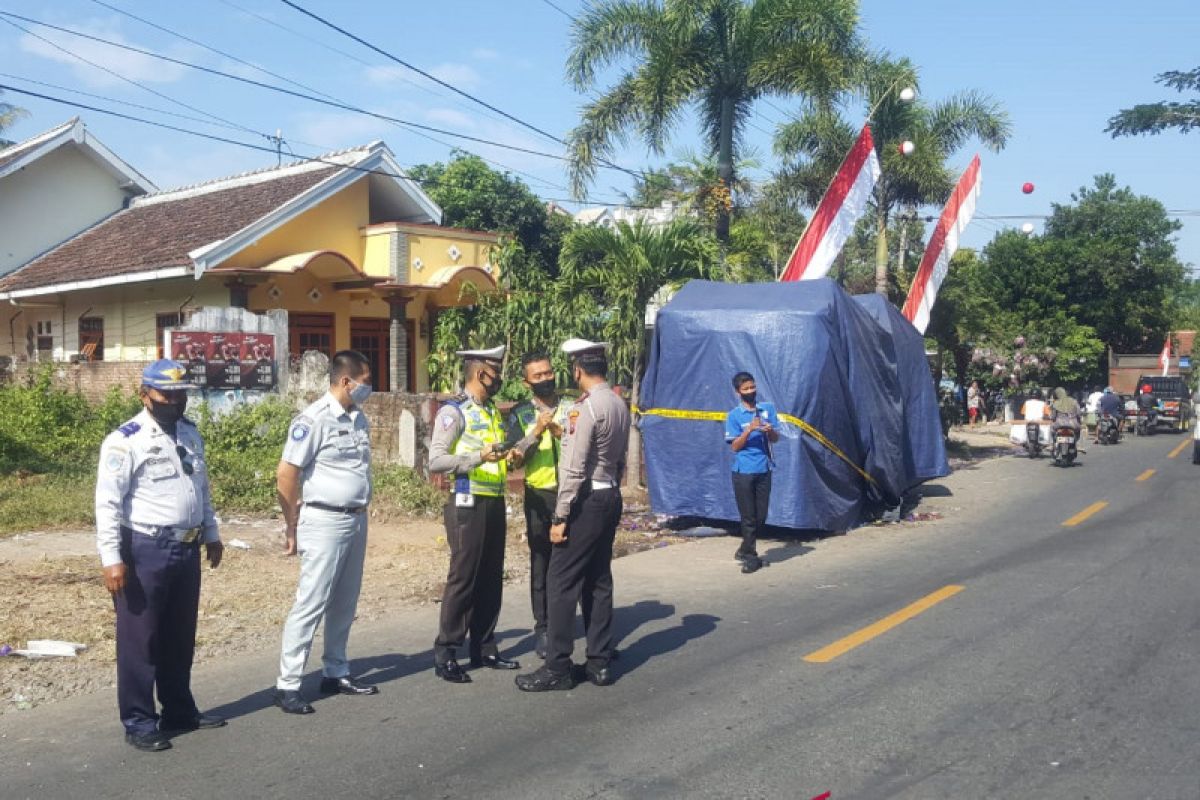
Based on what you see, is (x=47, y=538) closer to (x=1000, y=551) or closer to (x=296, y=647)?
(x=296, y=647)

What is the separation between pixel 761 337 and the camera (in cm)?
1236

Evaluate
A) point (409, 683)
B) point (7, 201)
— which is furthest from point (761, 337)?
point (7, 201)

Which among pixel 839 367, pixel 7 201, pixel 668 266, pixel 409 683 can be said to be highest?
pixel 7 201

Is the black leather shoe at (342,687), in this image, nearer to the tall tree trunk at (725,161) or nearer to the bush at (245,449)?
the bush at (245,449)

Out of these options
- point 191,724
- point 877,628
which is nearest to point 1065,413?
point 877,628

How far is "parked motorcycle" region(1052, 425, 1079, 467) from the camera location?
21.2 meters

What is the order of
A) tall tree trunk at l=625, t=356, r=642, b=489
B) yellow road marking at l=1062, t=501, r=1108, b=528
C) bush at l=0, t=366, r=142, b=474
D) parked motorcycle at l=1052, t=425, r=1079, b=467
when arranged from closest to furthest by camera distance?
1. yellow road marking at l=1062, t=501, r=1108, b=528
2. bush at l=0, t=366, r=142, b=474
3. tall tree trunk at l=625, t=356, r=642, b=489
4. parked motorcycle at l=1052, t=425, r=1079, b=467

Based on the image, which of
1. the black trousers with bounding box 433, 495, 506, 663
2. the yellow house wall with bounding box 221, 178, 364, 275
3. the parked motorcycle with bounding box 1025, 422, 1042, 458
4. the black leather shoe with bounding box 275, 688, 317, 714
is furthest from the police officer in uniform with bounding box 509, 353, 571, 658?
the parked motorcycle with bounding box 1025, 422, 1042, 458

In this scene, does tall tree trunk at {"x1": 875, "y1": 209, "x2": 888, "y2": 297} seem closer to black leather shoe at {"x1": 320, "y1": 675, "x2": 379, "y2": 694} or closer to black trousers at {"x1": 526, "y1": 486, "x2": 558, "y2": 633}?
black trousers at {"x1": 526, "y1": 486, "x2": 558, "y2": 633}

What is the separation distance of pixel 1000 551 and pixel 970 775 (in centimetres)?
669

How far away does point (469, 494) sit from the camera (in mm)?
6383

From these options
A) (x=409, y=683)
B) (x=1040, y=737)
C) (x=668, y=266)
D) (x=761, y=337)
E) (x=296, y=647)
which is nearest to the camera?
(x=1040, y=737)

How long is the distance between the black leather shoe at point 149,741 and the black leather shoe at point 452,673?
1.61 meters

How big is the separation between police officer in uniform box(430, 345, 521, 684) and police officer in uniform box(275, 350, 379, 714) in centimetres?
54
